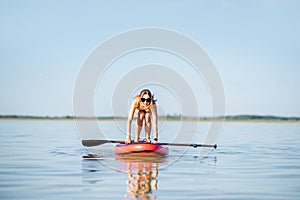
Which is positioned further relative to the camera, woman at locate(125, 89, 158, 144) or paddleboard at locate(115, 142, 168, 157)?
woman at locate(125, 89, 158, 144)

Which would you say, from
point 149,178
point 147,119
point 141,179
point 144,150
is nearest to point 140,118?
point 147,119

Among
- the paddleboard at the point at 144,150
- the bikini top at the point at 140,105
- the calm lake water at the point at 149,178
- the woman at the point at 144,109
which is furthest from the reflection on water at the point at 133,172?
the bikini top at the point at 140,105

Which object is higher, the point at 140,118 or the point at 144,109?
the point at 144,109

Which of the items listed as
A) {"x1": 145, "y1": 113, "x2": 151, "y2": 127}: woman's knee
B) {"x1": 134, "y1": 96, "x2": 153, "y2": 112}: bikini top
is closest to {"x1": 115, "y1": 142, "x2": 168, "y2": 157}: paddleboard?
{"x1": 145, "y1": 113, "x2": 151, "y2": 127}: woman's knee

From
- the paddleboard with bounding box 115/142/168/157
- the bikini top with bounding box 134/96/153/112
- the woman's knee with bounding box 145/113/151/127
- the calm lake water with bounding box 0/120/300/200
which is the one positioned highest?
the bikini top with bounding box 134/96/153/112

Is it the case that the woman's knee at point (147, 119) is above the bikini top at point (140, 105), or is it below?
below

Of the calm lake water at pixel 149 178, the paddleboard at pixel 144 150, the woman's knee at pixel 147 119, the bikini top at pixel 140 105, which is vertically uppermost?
the bikini top at pixel 140 105

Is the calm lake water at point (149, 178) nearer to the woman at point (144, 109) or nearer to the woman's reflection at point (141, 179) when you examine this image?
the woman's reflection at point (141, 179)

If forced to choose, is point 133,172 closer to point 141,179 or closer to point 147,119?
point 141,179

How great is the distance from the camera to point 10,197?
33.0 feet

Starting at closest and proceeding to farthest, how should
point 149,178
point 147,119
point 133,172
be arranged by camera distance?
1. point 149,178
2. point 133,172
3. point 147,119

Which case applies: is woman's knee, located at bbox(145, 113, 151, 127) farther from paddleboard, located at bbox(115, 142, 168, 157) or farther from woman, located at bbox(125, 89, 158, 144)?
paddleboard, located at bbox(115, 142, 168, 157)

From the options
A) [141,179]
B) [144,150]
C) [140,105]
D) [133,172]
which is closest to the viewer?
[141,179]

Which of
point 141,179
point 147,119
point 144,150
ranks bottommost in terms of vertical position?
point 141,179
